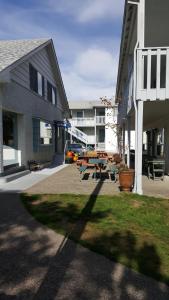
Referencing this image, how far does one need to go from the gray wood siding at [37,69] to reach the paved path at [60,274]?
9170 mm

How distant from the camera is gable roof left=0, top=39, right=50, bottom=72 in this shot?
11.5 metres

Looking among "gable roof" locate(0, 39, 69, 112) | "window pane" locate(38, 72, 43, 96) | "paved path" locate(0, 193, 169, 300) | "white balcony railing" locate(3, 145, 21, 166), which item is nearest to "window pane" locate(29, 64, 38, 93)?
"window pane" locate(38, 72, 43, 96)

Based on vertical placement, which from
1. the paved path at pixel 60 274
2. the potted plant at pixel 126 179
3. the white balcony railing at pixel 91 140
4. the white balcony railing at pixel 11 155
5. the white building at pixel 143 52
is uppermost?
the white building at pixel 143 52

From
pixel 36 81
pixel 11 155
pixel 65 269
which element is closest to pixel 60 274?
pixel 65 269

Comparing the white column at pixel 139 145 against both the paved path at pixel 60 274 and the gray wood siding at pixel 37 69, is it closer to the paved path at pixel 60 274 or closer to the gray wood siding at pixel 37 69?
the paved path at pixel 60 274

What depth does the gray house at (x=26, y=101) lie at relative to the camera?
1174 cm

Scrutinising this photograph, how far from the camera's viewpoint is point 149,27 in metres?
9.95

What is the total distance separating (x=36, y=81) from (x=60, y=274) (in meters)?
13.7

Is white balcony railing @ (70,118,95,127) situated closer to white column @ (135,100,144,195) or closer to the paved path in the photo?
white column @ (135,100,144,195)

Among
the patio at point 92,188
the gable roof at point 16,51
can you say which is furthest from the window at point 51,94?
the patio at point 92,188

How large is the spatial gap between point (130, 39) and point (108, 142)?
28190mm

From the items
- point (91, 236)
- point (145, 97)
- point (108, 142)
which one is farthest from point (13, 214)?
point (108, 142)

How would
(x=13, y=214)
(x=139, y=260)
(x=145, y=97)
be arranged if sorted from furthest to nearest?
(x=145, y=97), (x=13, y=214), (x=139, y=260)

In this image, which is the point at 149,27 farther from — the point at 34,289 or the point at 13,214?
the point at 34,289
